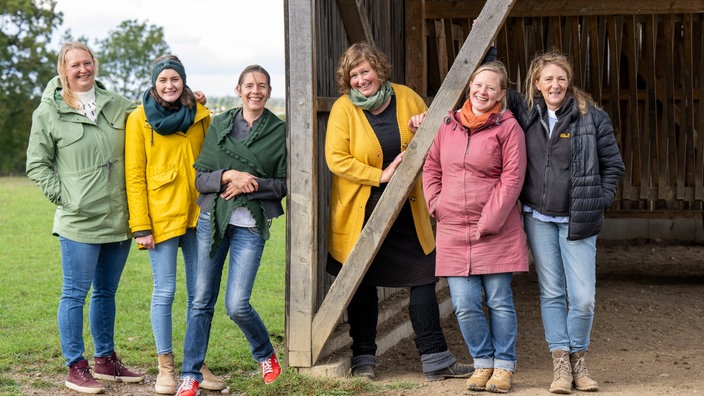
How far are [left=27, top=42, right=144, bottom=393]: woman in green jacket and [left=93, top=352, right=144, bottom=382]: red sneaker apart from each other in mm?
478

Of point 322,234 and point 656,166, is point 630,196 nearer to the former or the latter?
point 656,166

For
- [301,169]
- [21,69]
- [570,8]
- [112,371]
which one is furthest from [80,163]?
[21,69]

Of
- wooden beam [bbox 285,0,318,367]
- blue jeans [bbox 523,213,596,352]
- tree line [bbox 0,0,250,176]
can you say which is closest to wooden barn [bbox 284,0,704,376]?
wooden beam [bbox 285,0,318,367]

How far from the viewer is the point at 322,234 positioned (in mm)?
6738

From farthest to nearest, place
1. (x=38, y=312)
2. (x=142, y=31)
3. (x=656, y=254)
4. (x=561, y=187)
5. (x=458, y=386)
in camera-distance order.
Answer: (x=142, y=31) → (x=656, y=254) → (x=38, y=312) → (x=458, y=386) → (x=561, y=187)

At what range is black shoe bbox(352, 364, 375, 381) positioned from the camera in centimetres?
604

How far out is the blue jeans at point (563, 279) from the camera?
215 inches

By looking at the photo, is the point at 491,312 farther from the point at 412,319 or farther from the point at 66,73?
the point at 66,73

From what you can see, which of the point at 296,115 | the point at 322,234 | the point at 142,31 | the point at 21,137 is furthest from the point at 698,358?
the point at 142,31

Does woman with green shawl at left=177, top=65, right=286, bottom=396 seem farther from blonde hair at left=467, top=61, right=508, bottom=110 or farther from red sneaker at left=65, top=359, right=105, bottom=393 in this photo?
blonde hair at left=467, top=61, right=508, bottom=110

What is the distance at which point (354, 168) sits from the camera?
5730 mm

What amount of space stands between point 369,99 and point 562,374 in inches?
71.3

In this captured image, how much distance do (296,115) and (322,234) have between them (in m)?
1.11

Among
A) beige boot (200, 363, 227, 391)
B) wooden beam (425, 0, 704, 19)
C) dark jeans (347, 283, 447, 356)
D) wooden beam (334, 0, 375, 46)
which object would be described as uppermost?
wooden beam (425, 0, 704, 19)
